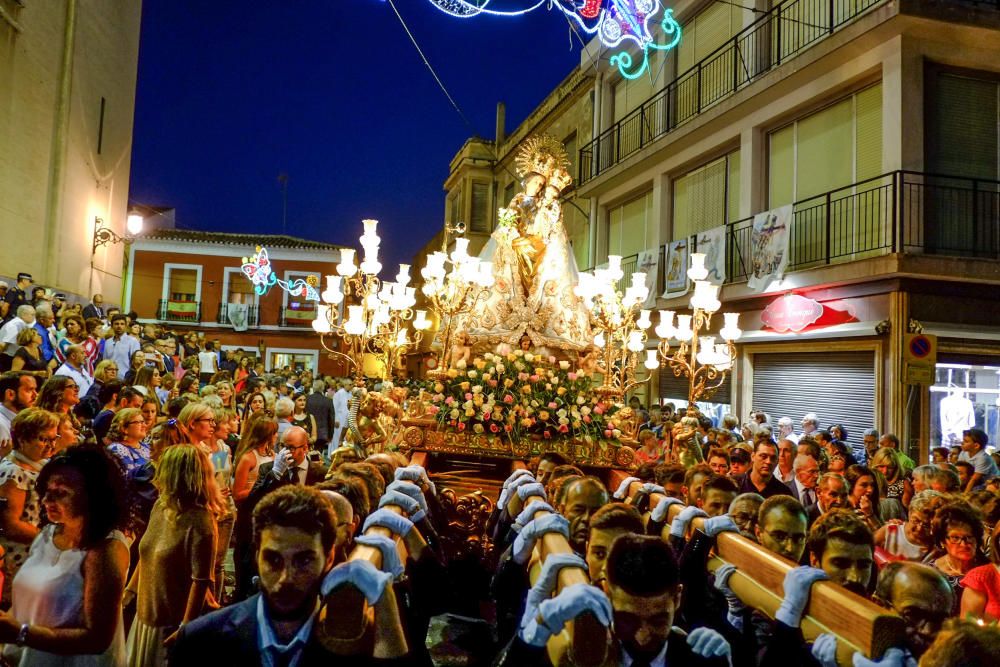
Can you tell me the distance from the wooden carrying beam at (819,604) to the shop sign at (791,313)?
10467 mm

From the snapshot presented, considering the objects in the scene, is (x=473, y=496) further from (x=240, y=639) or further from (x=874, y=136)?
(x=874, y=136)

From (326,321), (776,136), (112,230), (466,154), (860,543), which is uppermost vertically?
(466,154)

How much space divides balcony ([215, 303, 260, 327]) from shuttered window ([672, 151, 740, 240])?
2597 cm

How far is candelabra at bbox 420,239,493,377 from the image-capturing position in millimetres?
7367

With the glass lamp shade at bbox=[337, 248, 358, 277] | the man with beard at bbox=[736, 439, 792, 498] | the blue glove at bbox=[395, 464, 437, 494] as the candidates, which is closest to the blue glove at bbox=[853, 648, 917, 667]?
the blue glove at bbox=[395, 464, 437, 494]

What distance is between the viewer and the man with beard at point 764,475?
5.25 m

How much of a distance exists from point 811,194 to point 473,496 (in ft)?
35.0

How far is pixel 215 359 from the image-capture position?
15.1 meters

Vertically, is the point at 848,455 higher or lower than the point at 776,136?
lower

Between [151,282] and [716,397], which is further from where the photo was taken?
[151,282]

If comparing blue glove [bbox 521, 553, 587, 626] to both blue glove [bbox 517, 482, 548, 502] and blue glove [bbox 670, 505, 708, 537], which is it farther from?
blue glove [bbox 517, 482, 548, 502]

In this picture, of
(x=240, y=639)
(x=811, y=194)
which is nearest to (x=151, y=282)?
(x=811, y=194)

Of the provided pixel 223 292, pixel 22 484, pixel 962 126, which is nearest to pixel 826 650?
pixel 22 484

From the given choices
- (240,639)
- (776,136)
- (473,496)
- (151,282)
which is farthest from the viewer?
(151,282)
